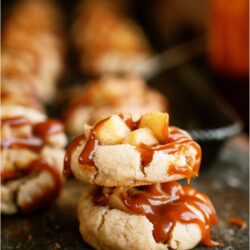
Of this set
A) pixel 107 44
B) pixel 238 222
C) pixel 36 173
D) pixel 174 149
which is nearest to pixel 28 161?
pixel 36 173

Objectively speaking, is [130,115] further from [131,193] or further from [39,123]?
[39,123]

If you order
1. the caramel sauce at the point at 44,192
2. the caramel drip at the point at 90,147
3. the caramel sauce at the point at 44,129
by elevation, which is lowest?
the caramel sauce at the point at 44,192

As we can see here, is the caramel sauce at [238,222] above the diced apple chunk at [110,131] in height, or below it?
below

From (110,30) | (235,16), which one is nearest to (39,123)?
(235,16)

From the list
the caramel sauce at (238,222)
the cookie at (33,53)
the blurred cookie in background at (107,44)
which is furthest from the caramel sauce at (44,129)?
the blurred cookie in background at (107,44)

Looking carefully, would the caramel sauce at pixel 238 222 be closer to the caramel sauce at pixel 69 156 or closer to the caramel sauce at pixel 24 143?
the caramel sauce at pixel 69 156
